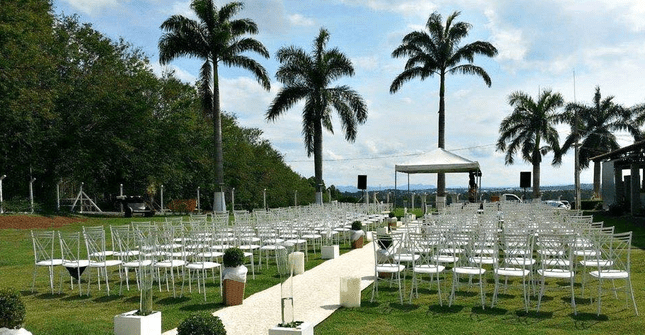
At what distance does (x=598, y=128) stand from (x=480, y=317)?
4843 centimetres

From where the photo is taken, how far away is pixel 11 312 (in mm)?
5938

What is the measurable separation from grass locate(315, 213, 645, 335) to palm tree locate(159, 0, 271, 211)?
2135 centimetres

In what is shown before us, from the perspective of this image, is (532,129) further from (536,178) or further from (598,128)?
(598,128)

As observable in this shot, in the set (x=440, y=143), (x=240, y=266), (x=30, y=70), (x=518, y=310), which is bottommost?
(x=518, y=310)

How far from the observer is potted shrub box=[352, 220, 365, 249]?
53.8ft

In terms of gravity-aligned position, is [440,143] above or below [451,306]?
above

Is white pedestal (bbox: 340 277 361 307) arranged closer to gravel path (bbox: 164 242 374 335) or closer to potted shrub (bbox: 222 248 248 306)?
gravel path (bbox: 164 242 374 335)

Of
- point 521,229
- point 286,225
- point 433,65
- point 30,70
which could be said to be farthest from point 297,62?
point 521,229

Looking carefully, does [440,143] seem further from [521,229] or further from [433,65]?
[521,229]

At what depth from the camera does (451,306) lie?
8.52m

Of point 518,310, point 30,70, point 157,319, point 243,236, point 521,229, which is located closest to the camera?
point 157,319

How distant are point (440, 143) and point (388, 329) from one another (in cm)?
2867

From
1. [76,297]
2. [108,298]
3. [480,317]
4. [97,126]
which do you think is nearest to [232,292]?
[108,298]

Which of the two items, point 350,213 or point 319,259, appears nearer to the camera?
point 319,259
